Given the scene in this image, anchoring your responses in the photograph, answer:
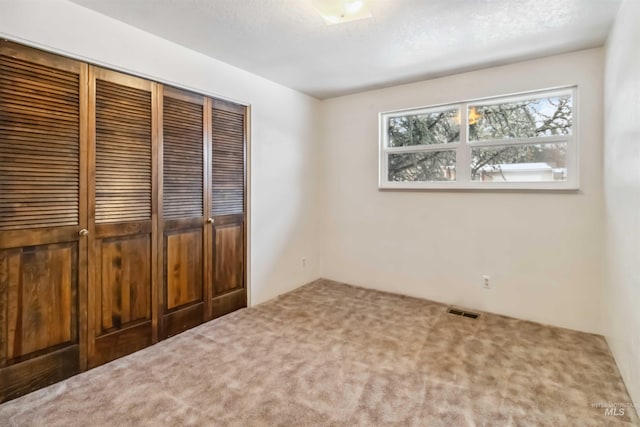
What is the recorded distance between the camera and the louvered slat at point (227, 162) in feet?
9.80

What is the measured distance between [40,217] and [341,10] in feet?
7.10

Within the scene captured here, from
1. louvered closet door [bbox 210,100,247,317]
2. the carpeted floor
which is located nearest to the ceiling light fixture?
louvered closet door [bbox 210,100,247,317]

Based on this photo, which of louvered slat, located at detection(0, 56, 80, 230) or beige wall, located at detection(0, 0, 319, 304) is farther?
beige wall, located at detection(0, 0, 319, 304)

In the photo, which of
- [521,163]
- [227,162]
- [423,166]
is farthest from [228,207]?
[521,163]

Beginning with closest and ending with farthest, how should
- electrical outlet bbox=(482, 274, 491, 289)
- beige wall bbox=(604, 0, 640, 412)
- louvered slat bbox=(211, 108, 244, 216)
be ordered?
beige wall bbox=(604, 0, 640, 412) < louvered slat bbox=(211, 108, 244, 216) < electrical outlet bbox=(482, 274, 491, 289)

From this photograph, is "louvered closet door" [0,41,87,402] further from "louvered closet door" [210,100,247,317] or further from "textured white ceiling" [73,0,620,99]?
"louvered closet door" [210,100,247,317]

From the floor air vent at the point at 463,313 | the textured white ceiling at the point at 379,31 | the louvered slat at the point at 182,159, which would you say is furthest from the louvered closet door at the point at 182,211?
the floor air vent at the point at 463,313

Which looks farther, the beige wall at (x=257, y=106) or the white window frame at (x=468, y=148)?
the white window frame at (x=468, y=148)

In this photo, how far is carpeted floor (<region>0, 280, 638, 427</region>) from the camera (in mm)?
1722

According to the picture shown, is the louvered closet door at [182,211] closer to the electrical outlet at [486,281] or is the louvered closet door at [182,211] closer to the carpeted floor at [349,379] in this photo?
the carpeted floor at [349,379]

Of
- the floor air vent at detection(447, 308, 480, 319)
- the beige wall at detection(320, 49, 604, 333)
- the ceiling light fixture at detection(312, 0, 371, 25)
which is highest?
the ceiling light fixture at detection(312, 0, 371, 25)

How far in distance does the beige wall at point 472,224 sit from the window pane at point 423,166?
0.19m

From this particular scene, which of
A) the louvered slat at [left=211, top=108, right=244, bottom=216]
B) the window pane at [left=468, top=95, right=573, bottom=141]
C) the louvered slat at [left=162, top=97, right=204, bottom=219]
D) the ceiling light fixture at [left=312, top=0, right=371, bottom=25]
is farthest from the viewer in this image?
the louvered slat at [left=211, top=108, right=244, bottom=216]

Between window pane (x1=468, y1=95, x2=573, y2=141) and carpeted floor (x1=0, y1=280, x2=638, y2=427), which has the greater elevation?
window pane (x1=468, y1=95, x2=573, y2=141)
